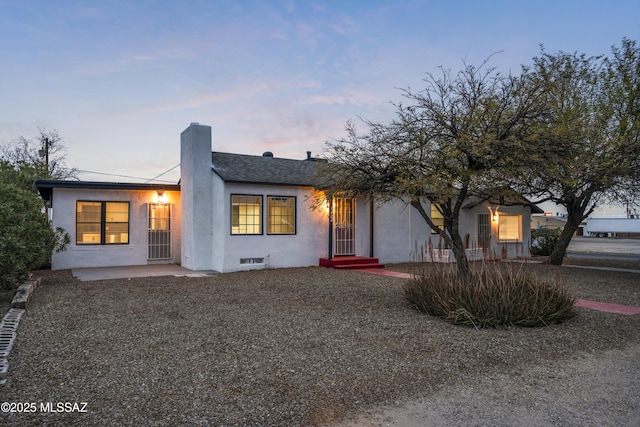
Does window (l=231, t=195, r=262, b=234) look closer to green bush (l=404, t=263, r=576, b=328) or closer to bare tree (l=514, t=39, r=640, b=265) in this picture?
green bush (l=404, t=263, r=576, b=328)

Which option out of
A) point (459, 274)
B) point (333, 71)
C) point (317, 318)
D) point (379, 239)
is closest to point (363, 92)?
point (333, 71)

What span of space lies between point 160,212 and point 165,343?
10.2 m

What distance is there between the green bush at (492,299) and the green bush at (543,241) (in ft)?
48.6

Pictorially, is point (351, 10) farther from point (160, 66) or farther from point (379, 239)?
point (379, 239)

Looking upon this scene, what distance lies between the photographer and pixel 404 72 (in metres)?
12.1

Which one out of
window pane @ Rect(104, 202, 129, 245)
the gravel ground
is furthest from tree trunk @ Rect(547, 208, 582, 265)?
window pane @ Rect(104, 202, 129, 245)

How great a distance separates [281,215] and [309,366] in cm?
956

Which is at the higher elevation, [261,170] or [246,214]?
[261,170]

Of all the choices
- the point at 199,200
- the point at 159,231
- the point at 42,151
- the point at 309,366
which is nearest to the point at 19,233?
the point at 199,200

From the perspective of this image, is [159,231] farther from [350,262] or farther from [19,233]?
[350,262]

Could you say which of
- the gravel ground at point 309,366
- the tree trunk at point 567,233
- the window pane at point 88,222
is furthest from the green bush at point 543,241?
the window pane at point 88,222

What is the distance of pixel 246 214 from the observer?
13.1m

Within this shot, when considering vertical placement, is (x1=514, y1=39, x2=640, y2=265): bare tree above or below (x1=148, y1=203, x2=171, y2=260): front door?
above

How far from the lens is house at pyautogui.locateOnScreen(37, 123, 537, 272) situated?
1283 cm
